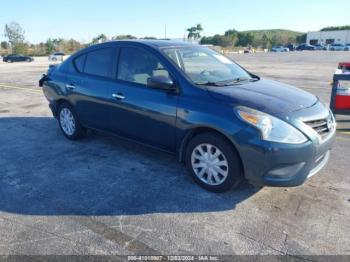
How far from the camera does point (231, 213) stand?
3375mm

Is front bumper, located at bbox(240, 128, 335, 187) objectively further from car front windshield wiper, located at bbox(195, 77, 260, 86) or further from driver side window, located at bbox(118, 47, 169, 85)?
driver side window, located at bbox(118, 47, 169, 85)

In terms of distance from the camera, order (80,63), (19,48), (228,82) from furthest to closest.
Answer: (19,48) → (80,63) → (228,82)

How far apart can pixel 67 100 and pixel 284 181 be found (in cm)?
376

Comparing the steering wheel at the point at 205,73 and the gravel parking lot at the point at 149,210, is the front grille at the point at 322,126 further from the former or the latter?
the steering wheel at the point at 205,73

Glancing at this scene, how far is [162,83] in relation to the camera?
382cm

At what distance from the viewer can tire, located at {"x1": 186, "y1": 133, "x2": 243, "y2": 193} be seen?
138 inches

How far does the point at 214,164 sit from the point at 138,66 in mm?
1709

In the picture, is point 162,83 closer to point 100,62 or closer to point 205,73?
point 205,73

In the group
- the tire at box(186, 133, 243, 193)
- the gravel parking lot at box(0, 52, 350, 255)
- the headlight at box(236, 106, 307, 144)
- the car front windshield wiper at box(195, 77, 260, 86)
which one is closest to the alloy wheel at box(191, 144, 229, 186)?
the tire at box(186, 133, 243, 193)

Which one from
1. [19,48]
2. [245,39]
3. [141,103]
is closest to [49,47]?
[19,48]

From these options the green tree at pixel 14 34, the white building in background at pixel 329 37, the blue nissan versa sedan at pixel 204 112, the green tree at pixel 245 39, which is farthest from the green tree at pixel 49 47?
the white building in background at pixel 329 37

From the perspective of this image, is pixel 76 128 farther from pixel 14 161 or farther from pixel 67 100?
pixel 14 161

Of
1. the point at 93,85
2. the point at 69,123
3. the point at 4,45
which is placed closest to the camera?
the point at 93,85

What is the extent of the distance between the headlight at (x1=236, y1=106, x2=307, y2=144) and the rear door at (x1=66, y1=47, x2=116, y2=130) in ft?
7.34
